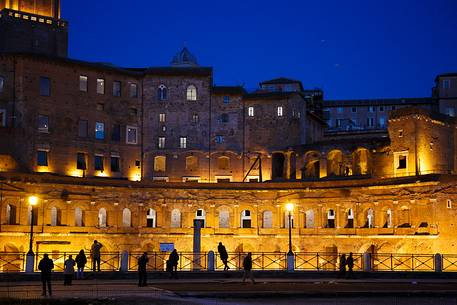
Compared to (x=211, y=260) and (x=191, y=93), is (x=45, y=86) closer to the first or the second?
(x=191, y=93)

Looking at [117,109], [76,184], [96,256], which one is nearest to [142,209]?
[76,184]

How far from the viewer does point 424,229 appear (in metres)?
62.5

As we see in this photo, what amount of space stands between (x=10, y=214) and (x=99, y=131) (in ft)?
47.1

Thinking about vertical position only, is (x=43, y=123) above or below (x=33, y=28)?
below

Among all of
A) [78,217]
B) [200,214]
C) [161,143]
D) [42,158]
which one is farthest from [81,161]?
[200,214]

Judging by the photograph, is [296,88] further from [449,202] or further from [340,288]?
[340,288]

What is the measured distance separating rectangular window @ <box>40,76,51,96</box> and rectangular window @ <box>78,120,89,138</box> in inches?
171

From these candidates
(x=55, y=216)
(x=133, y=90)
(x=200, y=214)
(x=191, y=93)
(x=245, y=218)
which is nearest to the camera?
(x=55, y=216)

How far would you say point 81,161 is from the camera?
244 ft

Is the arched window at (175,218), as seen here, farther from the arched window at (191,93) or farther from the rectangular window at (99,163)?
the arched window at (191,93)

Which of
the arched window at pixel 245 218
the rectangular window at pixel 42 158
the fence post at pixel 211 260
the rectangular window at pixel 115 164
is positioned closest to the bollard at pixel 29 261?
the fence post at pixel 211 260

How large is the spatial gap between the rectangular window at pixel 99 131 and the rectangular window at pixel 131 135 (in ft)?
9.11

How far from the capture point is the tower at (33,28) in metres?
75.5

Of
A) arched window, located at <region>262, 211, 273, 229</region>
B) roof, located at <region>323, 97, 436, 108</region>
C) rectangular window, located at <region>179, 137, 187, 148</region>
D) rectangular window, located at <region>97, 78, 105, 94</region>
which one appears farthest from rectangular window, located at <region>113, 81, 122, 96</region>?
roof, located at <region>323, 97, 436, 108</region>
